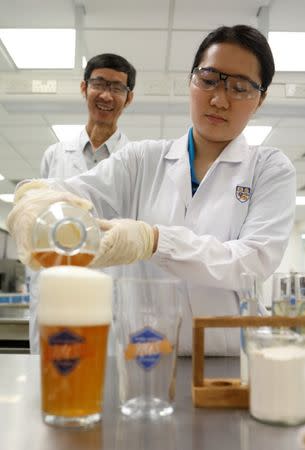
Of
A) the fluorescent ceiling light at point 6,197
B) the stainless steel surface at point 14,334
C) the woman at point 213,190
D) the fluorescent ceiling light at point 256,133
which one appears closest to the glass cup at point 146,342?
the woman at point 213,190

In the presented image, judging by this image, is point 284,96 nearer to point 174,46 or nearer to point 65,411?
point 174,46

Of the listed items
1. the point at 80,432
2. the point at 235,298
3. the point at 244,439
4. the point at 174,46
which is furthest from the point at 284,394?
the point at 174,46

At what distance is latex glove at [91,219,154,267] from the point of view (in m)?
1.07

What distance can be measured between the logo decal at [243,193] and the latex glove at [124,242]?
43 centimetres

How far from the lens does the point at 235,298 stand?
1393 mm

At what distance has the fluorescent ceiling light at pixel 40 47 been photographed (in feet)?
11.6

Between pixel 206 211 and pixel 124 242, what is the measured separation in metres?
0.46

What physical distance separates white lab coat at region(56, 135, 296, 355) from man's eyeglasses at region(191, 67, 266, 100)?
0.18m

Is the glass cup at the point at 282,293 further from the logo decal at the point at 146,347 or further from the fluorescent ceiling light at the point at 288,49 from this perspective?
the fluorescent ceiling light at the point at 288,49

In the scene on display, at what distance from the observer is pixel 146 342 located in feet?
2.39

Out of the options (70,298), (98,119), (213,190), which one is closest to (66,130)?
(98,119)

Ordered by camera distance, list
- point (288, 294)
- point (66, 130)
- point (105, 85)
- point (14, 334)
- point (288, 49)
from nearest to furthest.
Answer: point (288, 294) → point (105, 85) → point (14, 334) → point (288, 49) → point (66, 130)

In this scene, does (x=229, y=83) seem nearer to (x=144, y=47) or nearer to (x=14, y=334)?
(x=14, y=334)

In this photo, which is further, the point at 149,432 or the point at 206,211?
the point at 206,211
